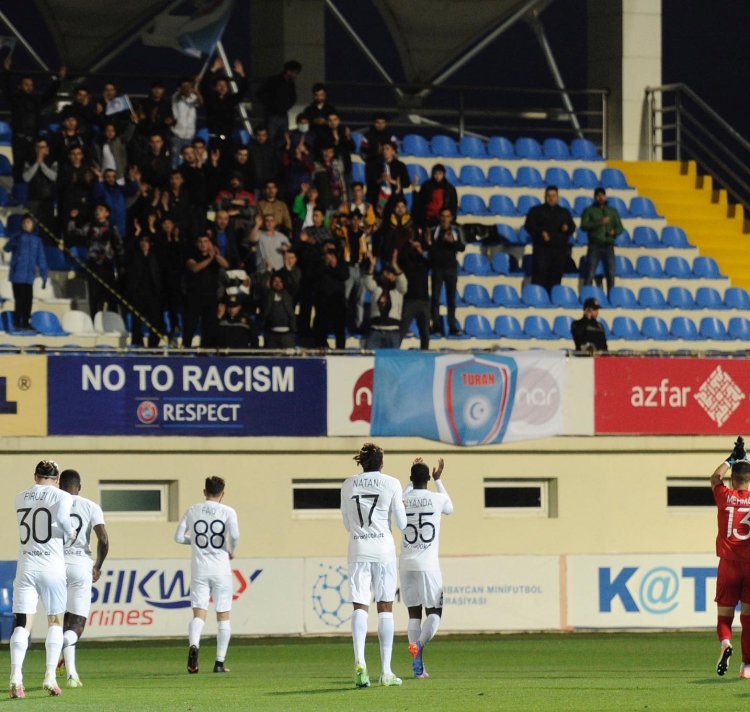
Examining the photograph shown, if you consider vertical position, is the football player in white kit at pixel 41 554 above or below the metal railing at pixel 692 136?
below

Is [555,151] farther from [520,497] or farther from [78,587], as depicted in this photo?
[78,587]

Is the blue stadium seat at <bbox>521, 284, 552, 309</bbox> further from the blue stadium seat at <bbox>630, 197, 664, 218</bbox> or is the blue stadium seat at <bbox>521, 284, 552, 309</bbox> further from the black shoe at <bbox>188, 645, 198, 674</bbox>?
the black shoe at <bbox>188, 645, 198, 674</bbox>

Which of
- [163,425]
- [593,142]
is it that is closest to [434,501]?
[163,425]

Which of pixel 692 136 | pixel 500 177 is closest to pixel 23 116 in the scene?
pixel 500 177

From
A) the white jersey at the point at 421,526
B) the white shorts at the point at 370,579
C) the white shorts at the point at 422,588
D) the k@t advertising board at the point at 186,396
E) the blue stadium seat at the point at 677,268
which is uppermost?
the blue stadium seat at the point at 677,268

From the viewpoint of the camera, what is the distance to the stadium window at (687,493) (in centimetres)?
2348

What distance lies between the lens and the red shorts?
45.1ft

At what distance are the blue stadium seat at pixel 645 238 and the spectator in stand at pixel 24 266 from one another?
10.0m

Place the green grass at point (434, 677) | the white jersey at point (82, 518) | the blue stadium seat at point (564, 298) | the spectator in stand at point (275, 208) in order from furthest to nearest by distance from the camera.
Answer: the blue stadium seat at point (564, 298), the spectator in stand at point (275, 208), the white jersey at point (82, 518), the green grass at point (434, 677)

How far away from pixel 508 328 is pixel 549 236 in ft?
5.15

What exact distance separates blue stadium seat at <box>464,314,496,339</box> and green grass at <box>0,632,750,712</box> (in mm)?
4719

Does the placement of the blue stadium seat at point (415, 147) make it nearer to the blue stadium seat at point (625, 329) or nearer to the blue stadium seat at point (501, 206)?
the blue stadium seat at point (501, 206)

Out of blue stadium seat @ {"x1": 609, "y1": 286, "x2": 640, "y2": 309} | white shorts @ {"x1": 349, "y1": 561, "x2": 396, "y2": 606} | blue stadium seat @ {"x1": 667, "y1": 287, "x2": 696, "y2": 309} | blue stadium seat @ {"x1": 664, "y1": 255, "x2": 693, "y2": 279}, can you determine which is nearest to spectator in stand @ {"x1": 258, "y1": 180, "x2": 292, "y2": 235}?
blue stadium seat @ {"x1": 609, "y1": 286, "x2": 640, "y2": 309}

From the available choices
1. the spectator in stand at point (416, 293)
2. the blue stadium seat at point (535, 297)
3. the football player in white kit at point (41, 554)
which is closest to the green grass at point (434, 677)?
the football player in white kit at point (41, 554)
